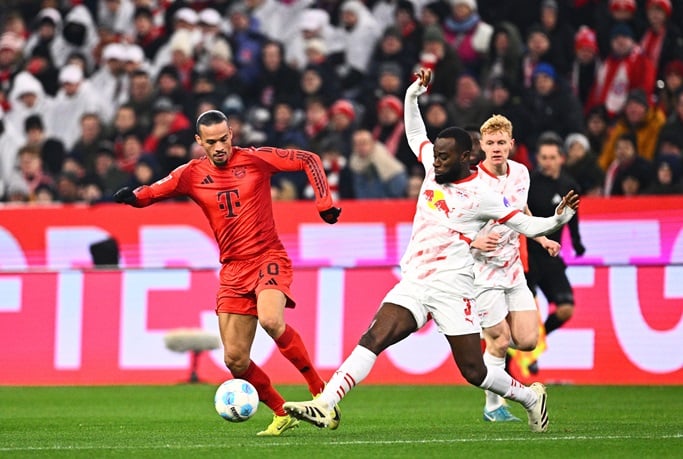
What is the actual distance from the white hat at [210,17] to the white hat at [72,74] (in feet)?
6.94

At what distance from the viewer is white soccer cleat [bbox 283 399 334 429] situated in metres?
9.27

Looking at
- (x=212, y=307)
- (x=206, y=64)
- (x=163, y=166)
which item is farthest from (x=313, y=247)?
(x=206, y=64)

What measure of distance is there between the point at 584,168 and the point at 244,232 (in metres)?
8.05

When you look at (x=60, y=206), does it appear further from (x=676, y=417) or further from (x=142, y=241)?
(x=676, y=417)

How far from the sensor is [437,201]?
9953mm

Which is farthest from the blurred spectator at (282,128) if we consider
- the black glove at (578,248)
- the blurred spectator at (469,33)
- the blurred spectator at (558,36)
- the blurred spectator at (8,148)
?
the black glove at (578,248)

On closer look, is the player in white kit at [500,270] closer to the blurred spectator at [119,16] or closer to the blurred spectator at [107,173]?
the blurred spectator at [107,173]

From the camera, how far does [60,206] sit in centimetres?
1900

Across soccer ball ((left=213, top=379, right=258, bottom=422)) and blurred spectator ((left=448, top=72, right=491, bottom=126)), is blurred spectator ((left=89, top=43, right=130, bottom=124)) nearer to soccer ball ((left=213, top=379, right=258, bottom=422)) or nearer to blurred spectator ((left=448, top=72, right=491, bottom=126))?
blurred spectator ((left=448, top=72, right=491, bottom=126))

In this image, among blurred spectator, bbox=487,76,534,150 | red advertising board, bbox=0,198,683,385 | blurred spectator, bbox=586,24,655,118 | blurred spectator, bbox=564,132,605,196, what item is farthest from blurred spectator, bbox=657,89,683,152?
blurred spectator, bbox=487,76,534,150

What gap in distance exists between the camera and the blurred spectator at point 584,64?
19.2 metres

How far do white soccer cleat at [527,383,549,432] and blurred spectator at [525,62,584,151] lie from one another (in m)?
8.65

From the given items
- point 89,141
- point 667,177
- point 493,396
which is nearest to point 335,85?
point 89,141

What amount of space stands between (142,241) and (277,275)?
8.27m
